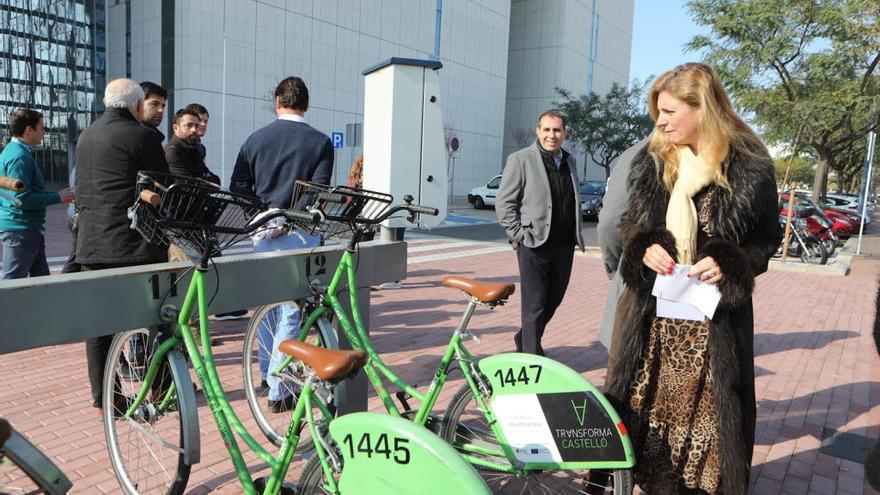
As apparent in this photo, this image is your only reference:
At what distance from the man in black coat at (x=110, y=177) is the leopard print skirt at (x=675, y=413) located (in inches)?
104

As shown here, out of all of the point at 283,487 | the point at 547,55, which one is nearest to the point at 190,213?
the point at 283,487

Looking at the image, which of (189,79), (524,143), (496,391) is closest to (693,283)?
(496,391)

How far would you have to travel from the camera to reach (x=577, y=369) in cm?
497

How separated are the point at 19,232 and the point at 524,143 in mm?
43168

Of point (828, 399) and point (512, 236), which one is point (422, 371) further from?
point (828, 399)

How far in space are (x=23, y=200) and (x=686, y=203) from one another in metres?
4.92

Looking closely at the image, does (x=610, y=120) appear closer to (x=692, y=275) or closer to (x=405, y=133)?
(x=405, y=133)

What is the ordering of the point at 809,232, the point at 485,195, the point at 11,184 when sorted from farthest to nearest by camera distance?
1. the point at 485,195
2. the point at 809,232
3. the point at 11,184

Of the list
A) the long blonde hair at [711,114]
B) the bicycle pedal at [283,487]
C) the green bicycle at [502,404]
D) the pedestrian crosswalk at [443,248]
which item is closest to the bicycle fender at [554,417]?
the green bicycle at [502,404]

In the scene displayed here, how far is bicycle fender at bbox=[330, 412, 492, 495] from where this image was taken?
1.65 m

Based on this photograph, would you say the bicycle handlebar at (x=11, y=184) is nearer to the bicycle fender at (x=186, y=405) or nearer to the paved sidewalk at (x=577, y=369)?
the paved sidewalk at (x=577, y=369)

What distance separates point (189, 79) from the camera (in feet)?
86.5

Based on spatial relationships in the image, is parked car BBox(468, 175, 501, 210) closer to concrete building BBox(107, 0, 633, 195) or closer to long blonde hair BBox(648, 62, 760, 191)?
concrete building BBox(107, 0, 633, 195)

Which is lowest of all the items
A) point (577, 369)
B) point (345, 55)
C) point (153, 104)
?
point (577, 369)
